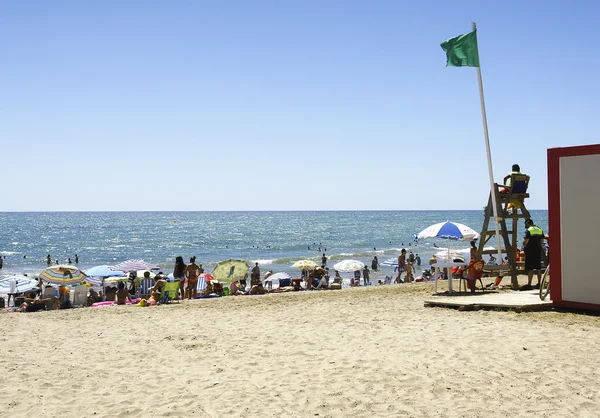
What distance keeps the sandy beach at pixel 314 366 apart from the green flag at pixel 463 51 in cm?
598

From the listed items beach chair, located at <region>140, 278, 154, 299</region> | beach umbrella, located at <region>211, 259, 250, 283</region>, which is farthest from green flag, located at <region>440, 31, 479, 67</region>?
beach chair, located at <region>140, 278, 154, 299</region>

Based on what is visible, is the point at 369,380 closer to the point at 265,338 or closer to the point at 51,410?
the point at 265,338

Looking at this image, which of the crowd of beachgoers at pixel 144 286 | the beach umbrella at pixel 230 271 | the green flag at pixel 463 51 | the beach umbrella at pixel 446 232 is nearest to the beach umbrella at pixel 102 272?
the crowd of beachgoers at pixel 144 286

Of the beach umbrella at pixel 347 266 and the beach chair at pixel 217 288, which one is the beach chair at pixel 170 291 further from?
the beach umbrella at pixel 347 266

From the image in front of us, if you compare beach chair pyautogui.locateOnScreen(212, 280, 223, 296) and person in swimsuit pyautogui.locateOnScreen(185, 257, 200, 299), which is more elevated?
person in swimsuit pyautogui.locateOnScreen(185, 257, 200, 299)

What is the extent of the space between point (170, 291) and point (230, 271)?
4.39 metres

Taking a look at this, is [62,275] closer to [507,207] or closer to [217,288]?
[217,288]

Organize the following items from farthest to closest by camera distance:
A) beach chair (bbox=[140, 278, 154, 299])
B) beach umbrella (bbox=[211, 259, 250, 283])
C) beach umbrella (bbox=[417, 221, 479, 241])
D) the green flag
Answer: beach umbrella (bbox=[211, 259, 250, 283])
beach chair (bbox=[140, 278, 154, 299])
beach umbrella (bbox=[417, 221, 479, 241])
the green flag

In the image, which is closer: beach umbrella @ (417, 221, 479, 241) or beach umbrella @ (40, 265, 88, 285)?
beach umbrella @ (417, 221, 479, 241)

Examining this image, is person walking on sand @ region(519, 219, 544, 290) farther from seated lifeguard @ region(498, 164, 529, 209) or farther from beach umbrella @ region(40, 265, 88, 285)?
beach umbrella @ region(40, 265, 88, 285)

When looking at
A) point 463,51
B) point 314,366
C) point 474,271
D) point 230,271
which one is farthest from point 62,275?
point 463,51

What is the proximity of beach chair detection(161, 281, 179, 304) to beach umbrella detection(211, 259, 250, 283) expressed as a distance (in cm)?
389

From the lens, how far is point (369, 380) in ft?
20.1

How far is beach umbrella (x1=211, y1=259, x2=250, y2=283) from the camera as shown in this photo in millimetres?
19672
